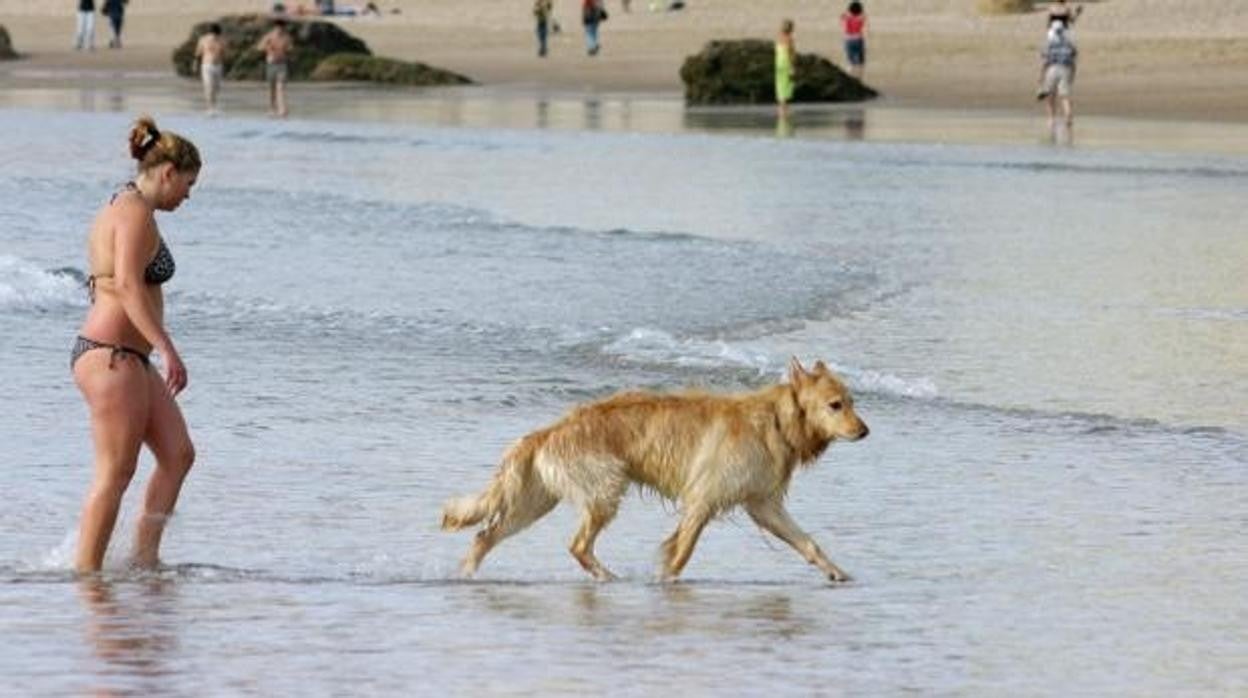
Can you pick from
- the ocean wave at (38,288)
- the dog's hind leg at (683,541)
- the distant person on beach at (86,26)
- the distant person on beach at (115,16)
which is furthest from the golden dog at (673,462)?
the distant person on beach at (115,16)

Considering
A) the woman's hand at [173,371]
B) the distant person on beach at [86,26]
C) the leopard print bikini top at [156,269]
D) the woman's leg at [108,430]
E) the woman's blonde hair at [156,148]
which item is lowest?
the distant person on beach at [86,26]

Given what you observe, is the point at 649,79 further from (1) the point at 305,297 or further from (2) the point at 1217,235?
(1) the point at 305,297

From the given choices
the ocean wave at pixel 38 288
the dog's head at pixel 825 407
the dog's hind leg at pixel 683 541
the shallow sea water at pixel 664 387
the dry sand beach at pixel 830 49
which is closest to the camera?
the shallow sea water at pixel 664 387

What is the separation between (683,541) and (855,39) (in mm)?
40913

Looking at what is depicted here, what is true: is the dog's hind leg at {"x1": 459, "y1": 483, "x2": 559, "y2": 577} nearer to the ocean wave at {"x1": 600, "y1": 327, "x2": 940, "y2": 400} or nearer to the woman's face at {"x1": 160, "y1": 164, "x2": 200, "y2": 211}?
the woman's face at {"x1": 160, "y1": 164, "x2": 200, "y2": 211}

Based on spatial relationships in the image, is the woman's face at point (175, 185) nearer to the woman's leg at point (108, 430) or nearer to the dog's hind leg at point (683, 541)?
the woman's leg at point (108, 430)

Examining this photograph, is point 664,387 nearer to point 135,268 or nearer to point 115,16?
point 135,268

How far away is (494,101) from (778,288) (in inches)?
1133

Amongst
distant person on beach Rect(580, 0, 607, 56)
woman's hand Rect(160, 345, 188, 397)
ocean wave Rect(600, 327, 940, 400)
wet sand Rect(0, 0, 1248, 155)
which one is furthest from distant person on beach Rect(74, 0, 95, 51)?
woman's hand Rect(160, 345, 188, 397)

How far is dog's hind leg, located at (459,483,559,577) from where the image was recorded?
886 centimetres

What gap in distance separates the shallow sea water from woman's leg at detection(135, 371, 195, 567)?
0.13m

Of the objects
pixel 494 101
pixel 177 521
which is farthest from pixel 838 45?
pixel 177 521

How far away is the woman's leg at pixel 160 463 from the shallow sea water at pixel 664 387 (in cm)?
13

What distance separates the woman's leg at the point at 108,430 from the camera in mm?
8656
